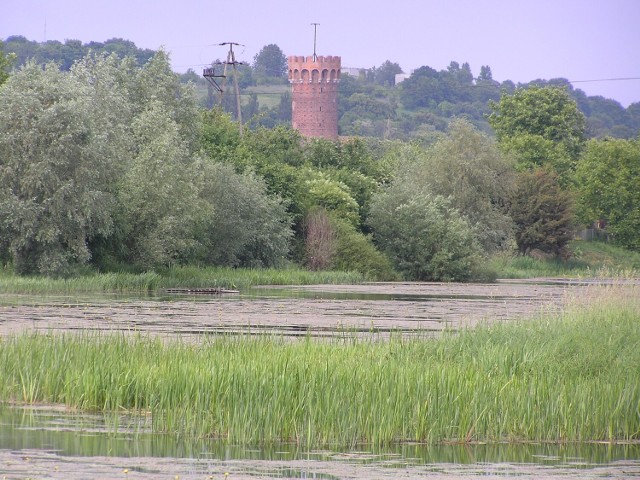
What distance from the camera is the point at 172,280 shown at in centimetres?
4250

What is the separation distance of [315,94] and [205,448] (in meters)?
145

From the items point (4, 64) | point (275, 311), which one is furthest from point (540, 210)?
point (275, 311)

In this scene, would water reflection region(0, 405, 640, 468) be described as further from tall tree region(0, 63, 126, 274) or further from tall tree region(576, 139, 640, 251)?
tall tree region(576, 139, 640, 251)

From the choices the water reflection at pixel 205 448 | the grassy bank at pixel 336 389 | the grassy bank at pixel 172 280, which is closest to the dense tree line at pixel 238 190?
the grassy bank at pixel 172 280

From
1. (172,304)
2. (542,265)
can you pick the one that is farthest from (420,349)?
(542,265)

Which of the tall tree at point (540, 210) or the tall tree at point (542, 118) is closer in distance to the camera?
the tall tree at point (540, 210)

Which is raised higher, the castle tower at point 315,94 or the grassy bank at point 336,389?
the castle tower at point 315,94

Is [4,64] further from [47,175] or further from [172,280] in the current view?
[47,175]

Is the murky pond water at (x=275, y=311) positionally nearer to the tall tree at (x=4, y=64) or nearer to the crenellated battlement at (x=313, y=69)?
the tall tree at (x=4, y=64)

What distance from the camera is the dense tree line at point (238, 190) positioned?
3906cm

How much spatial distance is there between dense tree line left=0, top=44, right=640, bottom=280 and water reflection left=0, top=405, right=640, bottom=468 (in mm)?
26605

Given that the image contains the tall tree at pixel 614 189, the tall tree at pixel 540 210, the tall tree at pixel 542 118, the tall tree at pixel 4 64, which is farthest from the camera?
the tall tree at pixel 542 118

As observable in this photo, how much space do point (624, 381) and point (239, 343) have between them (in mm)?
5542

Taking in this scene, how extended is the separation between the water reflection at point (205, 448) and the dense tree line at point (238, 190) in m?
26.6
